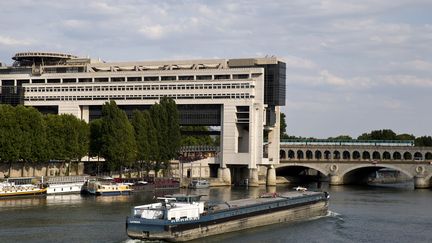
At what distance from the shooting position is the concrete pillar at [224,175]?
15589cm

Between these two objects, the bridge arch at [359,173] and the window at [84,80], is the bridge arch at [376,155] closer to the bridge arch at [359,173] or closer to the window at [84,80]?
the bridge arch at [359,173]

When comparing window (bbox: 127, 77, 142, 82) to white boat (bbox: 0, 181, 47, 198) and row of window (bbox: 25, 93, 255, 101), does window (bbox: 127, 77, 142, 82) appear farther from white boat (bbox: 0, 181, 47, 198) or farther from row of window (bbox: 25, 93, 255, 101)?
white boat (bbox: 0, 181, 47, 198)

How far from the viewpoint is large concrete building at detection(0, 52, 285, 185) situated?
507 ft

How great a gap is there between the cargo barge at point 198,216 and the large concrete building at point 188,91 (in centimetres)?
5898

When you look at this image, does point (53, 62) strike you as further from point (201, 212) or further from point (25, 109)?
point (201, 212)

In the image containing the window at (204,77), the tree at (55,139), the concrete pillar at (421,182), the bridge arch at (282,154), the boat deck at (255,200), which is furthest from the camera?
the bridge arch at (282,154)

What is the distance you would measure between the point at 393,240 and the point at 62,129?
Result: 70014mm

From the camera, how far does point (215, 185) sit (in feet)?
501

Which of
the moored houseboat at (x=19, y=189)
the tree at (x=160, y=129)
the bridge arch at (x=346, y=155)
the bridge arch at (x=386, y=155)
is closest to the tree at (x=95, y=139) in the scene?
the tree at (x=160, y=129)

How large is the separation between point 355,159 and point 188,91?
41.8 m

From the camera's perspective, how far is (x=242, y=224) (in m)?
82.9

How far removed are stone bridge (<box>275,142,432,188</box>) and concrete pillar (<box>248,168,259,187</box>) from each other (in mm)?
16284

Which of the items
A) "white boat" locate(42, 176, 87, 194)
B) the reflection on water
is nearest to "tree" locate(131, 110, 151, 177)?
"white boat" locate(42, 176, 87, 194)

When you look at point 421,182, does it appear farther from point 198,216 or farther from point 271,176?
point 198,216
